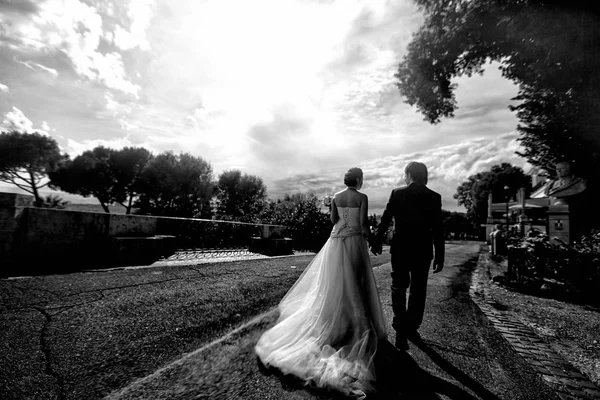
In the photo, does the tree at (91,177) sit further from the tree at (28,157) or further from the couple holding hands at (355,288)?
the couple holding hands at (355,288)

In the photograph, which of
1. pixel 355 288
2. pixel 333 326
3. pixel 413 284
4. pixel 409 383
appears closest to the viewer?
pixel 409 383

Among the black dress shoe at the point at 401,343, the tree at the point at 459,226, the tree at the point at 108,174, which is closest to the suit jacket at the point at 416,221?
the black dress shoe at the point at 401,343

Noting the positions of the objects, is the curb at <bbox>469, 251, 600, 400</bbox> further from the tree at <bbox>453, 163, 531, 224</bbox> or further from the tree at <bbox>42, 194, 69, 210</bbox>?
the tree at <bbox>453, 163, 531, 224</bbox>

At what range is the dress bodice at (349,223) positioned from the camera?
3.34 metres

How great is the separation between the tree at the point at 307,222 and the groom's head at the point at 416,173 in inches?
486

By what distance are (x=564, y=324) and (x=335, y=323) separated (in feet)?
12.0

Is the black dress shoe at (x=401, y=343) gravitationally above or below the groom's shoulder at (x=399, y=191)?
below

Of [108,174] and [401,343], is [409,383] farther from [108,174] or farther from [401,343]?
[108,174]

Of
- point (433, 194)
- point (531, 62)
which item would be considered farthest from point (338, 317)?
point (531, 62)

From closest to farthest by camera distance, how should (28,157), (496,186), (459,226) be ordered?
(28,157), (496,186), (459,226)

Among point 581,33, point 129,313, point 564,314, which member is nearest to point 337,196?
point 129,313

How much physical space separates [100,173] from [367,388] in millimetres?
42296

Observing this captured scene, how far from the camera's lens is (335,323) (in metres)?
2.87

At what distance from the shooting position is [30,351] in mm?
2459
